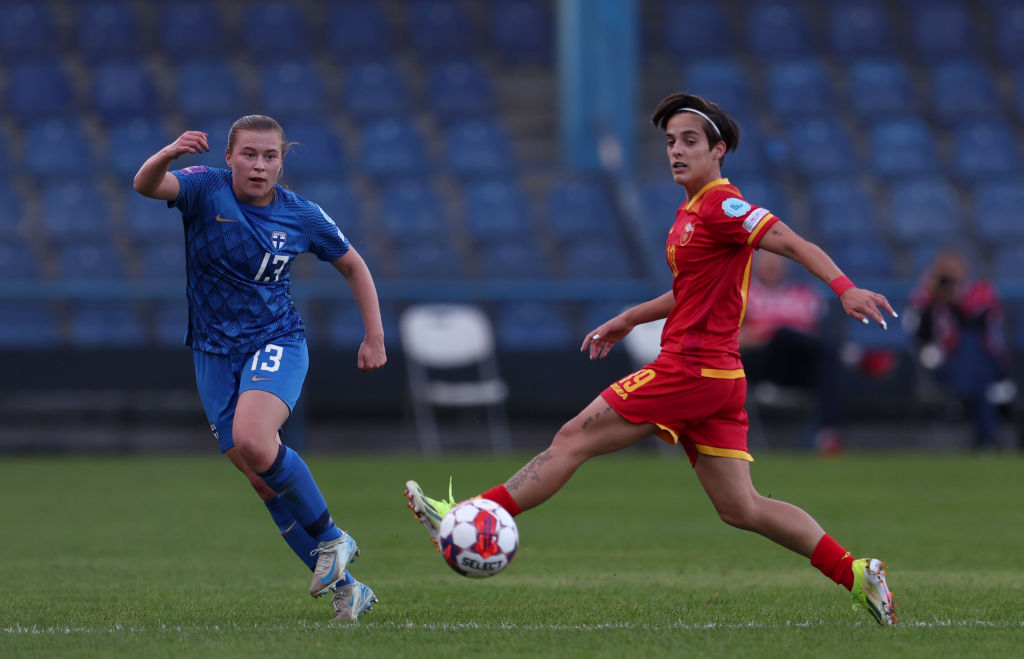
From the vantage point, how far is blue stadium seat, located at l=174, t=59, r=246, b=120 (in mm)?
18188

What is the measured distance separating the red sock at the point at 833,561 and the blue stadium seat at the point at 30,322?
10478 mm

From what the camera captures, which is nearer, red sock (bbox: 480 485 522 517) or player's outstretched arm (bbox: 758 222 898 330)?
player's outstretched arm (bbox: 758 222 898 330)

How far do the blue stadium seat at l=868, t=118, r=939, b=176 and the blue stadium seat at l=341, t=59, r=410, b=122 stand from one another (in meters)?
6.36

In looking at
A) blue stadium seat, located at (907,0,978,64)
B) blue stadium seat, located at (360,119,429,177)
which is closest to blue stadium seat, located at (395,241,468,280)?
blue stadium seat, located at (360,119,429,177)

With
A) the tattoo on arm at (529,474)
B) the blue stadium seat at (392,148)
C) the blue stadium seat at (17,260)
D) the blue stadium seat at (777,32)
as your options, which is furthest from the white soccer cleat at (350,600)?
the blue stadium seat at (777,32)

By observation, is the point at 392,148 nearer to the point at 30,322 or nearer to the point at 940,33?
the point at 30,322

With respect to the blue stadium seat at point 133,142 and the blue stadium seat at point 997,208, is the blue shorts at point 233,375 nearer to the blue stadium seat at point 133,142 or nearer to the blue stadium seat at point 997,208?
the blue stadium seat at point 133,142

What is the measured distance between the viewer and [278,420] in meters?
5.20

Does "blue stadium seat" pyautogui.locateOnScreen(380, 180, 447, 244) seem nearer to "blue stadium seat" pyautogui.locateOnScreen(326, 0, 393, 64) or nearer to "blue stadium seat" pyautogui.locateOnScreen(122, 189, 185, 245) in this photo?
"blue stadium seat" pyautogui.locateOnScreen(122, 189, 185, 245)

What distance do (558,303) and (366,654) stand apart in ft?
33.4

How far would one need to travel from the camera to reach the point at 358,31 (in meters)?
19.9

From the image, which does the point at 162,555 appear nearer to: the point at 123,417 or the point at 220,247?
the point at 220,247

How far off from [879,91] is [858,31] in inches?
62.4

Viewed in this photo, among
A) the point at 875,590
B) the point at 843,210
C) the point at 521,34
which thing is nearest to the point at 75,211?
the point at 521,34
